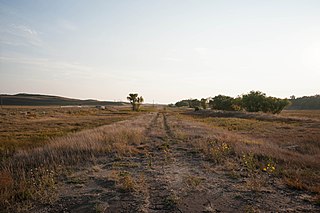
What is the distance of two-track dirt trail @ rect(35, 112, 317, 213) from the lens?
5.53 m

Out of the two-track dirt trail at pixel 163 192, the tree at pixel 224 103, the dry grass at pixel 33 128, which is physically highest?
the tree at pixel 224 103

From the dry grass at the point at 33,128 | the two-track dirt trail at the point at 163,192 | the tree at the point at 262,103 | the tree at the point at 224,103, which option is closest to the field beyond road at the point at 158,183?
the two-track dirt trail at the point at 163,192

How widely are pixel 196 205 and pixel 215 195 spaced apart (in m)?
0.99

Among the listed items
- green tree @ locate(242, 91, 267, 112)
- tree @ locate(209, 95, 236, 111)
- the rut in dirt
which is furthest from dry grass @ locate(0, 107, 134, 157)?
tree @ locate(209, 95, 236, 111)

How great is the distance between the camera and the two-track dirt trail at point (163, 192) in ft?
18.1

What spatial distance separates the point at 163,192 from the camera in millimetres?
6461

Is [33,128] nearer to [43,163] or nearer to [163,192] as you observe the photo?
[43,163]

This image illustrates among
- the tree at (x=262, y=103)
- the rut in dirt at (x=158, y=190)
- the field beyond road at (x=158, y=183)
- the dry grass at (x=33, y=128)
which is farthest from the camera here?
the tree at (x=262, y=103)

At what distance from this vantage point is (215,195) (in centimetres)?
634

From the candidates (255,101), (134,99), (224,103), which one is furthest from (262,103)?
(134,99)

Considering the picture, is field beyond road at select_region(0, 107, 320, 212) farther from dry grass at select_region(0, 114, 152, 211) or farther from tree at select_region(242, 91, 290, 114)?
tree at select_region(242, 91, 290, 114)

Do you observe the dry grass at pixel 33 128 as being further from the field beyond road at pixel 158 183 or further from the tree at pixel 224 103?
the tree at pixel 224 103

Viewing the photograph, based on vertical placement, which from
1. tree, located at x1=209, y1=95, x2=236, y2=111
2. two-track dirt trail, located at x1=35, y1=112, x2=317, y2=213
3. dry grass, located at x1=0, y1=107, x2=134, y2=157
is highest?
tree, located at x1=209, y1=95, x2=236, y2=111

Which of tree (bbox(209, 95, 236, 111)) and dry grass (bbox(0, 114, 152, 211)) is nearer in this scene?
dry grass (bbox(0, 114, 152, 211))
